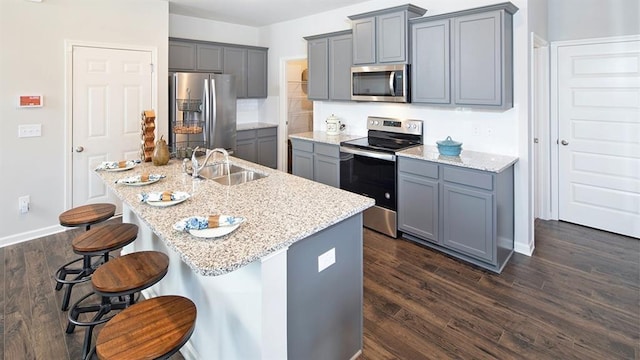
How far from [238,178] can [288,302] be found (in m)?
1.46

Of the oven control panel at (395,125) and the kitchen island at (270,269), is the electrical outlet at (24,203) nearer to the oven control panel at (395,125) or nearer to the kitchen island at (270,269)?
the kitchen island at (270,269)

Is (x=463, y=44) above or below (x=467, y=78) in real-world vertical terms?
above

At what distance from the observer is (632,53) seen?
3.52 m

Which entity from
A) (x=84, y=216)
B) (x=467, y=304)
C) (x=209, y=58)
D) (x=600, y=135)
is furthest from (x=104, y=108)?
(x=600, y=135)

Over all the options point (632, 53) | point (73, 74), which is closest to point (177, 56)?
point (73, 74)

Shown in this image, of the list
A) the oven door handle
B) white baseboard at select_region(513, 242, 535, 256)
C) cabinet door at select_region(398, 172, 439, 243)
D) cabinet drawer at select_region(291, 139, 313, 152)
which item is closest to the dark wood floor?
white baseboard at select_region(513, 242, 535, 256)

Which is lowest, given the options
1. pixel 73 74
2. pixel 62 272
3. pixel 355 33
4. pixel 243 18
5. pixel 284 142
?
pixel 62 272

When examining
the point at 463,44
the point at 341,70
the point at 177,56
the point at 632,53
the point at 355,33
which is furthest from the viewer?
the point at 177,56

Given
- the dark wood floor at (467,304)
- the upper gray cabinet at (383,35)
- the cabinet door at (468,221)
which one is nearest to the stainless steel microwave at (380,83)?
the upper gray cabinet at (383,35)

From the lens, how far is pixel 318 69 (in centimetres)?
474

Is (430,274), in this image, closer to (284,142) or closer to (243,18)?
(284,142)

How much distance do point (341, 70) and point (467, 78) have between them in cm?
165

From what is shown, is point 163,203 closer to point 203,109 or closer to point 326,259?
point 326,259

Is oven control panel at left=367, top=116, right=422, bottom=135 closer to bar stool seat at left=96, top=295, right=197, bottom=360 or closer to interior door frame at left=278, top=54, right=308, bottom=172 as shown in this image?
interior door frame at left=278, top=54, right=308, bottom=172
